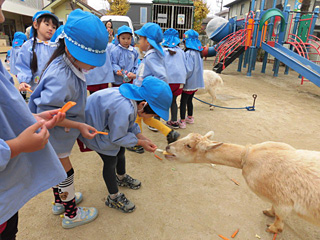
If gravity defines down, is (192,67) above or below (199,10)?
below

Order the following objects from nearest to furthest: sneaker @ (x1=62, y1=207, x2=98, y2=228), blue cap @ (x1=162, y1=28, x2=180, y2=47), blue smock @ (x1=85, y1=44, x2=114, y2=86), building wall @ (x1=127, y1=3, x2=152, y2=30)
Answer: sneaker @ (x1=62, y1=207, x2=98, y2=228) → blue smock @ (x1=85, y1=44, x2=114, y2=86) → blue cap @ (x1=162, y1=28, x2=180, y2=47) → building wall @ (x1=127, y1=3, x2=152, y2=30)

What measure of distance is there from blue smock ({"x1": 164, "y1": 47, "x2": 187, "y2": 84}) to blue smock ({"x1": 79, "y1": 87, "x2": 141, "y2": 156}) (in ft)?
7.57

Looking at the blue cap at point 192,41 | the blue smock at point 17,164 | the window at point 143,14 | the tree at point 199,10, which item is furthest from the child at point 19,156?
the tree at point 199,10

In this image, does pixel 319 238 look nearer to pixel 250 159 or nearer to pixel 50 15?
pixel 250 159

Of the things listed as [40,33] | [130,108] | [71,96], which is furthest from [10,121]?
[40,33]

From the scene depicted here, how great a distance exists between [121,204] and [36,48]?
2.56m

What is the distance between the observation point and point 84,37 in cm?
160

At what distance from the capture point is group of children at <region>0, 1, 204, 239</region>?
3.40ft

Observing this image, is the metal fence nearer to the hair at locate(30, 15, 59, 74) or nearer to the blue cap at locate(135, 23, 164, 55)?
the blue cap at locate(135, 23, 164, 55)

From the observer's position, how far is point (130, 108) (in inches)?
78.6

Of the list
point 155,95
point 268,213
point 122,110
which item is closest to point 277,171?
point 268,213

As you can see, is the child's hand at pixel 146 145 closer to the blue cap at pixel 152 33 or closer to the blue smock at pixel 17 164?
the blue smock at pixel 17 164

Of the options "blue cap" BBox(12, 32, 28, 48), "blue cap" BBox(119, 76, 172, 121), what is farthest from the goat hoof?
"blue cap" BBox(12, 32, 28, 48)

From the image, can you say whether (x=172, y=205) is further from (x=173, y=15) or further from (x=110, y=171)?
(x=173, y=15)
